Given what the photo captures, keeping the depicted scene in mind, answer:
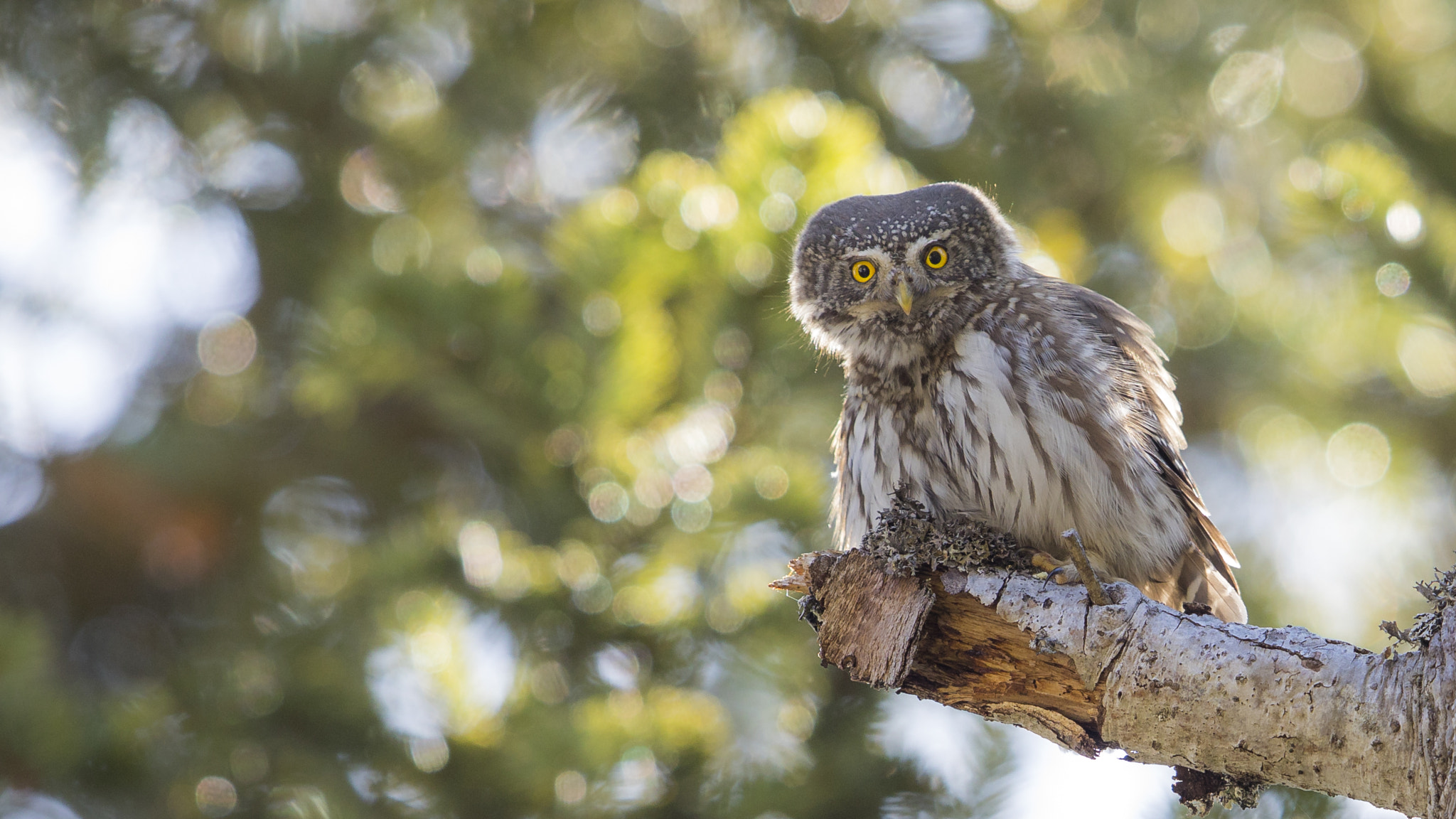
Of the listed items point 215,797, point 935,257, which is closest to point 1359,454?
point 935,257

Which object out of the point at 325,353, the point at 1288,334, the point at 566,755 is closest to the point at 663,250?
the point at 325,353

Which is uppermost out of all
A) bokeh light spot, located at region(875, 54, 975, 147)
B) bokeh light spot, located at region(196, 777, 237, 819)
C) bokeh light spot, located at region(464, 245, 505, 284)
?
bokeh light spot, located at region(875, 54, 975, 147)

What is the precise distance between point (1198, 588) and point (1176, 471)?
296mm

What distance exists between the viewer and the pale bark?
1547mm

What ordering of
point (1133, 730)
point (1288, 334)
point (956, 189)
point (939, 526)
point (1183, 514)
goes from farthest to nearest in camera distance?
point (1288, 334) → point (956, 189) → point (1183, 514) → point (939, 526) → point (1133, 730)

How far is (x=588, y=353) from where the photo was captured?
9.87 feet

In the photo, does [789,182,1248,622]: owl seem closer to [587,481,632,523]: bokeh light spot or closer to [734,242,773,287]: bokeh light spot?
[734,242,773,287]: bokeh light spot

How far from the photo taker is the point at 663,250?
3.10m

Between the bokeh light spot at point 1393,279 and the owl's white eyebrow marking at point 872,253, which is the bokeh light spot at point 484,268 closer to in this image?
the owl's white eyebrow marking at point 872,253

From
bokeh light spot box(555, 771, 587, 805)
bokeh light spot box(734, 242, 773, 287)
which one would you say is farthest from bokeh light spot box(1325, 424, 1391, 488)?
bokeh light spot box(555, 771, 587, 805)

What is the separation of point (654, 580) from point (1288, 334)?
2281 millimetres

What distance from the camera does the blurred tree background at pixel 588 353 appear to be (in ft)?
9.96

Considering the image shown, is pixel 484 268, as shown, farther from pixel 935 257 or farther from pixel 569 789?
pixel 569 789

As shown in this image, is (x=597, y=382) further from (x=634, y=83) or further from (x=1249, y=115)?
(x=1249, y=115)
